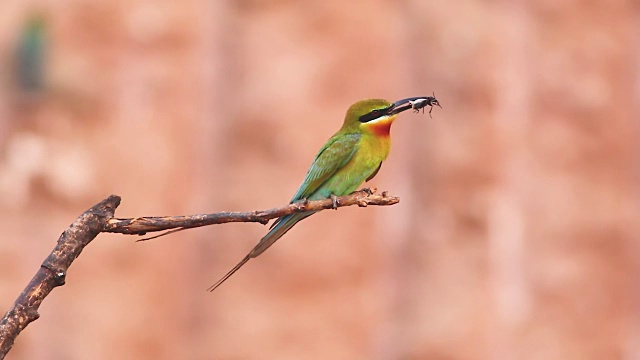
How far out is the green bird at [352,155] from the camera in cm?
165

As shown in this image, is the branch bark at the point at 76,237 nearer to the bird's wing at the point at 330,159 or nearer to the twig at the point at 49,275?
the twig at the point at 49,275

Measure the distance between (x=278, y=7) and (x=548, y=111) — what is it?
66.5 inches

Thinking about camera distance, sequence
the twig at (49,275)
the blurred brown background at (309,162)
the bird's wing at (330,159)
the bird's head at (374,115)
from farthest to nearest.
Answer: the blurred brown background at (309,162), the bird's wing at (330,159), the bird's head at (374,115), the twig at (49,275)

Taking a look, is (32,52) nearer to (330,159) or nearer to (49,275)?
(330,159)

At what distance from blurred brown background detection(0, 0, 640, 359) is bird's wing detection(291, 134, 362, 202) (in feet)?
13.6

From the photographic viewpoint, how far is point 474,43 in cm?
657

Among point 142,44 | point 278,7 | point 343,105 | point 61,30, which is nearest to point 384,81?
point 343,105

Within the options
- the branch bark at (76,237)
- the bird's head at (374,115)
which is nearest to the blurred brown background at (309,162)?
the bird's head at (374,115)

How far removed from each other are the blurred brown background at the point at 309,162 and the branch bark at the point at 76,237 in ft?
16.1

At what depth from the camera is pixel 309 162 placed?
Answer: 20.8 feet

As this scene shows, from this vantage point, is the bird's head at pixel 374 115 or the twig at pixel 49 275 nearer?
the twig at pixel 49 275

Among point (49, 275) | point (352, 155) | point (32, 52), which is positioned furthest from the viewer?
point (32, 52)

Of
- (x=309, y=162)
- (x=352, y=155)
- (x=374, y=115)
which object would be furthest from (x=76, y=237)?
(x=309, y=162)

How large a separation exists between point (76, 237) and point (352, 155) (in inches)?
32.0
